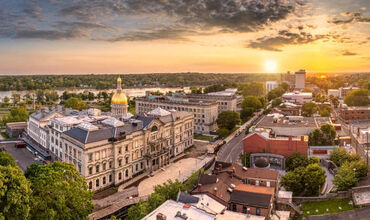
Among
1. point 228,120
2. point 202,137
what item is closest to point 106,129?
point 202,137

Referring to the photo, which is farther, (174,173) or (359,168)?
(174,173)

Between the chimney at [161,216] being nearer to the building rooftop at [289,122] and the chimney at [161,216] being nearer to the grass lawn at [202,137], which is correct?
the building rooftop at [289,122]

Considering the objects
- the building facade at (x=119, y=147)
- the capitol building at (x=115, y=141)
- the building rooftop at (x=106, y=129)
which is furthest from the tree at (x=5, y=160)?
the building rooftop at (x=106, y=129)

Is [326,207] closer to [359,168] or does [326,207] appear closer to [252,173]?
[359,168]

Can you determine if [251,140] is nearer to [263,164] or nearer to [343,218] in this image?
[263,164]

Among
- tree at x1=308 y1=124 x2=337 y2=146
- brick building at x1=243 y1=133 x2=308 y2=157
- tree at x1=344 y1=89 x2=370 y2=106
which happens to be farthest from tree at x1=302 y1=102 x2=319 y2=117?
brick building at x1=243 y1=133 x2=308 y2=157

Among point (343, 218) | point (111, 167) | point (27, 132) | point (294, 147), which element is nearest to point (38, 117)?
point (27, 132)
